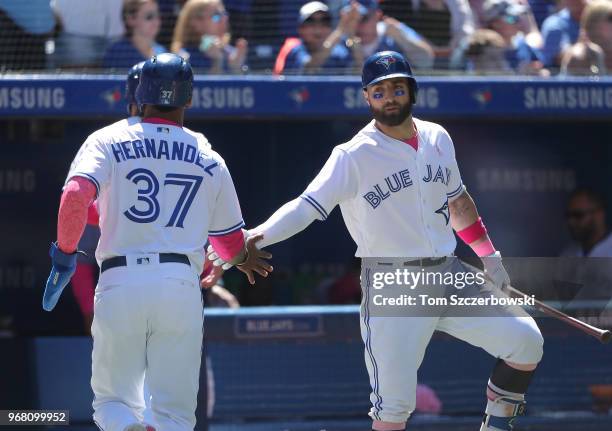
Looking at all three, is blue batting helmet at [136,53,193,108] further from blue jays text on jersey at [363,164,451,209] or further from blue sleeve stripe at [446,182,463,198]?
blue sleeve stripe at [446,182,463,198]

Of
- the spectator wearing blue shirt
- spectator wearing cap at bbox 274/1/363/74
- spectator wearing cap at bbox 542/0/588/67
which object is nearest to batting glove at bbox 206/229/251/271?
spectator wearing cap at bbox 274/1/363/74

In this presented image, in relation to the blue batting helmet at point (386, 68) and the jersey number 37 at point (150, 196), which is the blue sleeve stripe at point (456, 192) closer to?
the blue batting helmet at point (386, 68)

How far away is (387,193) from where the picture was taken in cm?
498

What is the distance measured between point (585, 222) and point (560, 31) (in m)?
1.35

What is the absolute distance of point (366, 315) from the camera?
16.4 ft

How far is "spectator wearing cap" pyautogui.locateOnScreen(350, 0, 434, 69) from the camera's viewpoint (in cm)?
803

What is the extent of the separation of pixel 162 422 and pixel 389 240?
1218mm

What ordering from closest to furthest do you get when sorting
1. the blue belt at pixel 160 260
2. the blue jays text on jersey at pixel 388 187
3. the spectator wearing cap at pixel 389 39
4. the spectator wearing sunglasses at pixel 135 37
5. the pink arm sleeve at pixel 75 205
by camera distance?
the pink arm sleeve at pixel 75 205 → the blue belt at pixel 160 260 → the blue jays text on jersey at pixel 388 187 → the spectator wearing sunglasses at pixel 135 37 → the spectator wearing cap at pixel 389 39

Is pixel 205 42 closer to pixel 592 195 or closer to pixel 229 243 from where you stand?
pixel 592 195

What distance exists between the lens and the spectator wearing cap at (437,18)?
839 centimetres

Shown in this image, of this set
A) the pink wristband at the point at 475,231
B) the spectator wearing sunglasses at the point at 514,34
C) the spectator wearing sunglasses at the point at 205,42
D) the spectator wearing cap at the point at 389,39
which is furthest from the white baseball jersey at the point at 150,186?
the spectator wearing sunglasses at the point at 514,34

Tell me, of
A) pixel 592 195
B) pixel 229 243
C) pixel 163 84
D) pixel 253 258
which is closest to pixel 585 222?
pixel 592 195

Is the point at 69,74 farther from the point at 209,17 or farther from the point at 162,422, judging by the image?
the point at 162,422

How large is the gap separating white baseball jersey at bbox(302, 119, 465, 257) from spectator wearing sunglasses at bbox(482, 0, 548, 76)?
3226 millimetres
